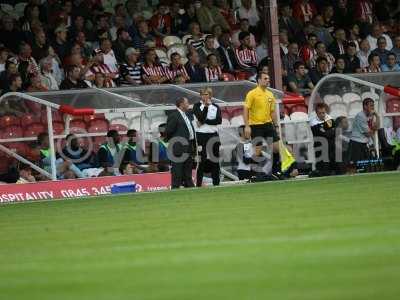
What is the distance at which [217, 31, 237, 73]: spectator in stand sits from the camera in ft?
94.5

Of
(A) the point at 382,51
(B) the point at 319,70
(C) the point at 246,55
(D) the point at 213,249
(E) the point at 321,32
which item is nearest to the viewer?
(D) the point at 213,249

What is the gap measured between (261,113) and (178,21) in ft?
22.2

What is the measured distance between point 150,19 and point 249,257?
20069mm

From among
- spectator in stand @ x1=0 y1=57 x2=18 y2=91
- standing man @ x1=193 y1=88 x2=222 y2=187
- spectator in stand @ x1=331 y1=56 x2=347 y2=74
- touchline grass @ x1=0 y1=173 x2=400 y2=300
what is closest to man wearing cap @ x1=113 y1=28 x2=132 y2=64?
spectator in stand @ x1=0 y1=57 x2=18 y2=91

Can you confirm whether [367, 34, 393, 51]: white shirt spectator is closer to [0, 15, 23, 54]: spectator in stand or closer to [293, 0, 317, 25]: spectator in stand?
[293, 0, 317, 25]: spectator in stand

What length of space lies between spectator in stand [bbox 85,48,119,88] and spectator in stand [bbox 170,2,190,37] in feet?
9.71

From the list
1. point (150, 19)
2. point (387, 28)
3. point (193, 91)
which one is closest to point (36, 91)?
point (193, 91)

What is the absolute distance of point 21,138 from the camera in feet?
76.4

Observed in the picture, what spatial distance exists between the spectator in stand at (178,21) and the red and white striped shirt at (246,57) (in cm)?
139

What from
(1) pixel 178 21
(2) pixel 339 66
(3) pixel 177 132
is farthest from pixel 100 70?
(2) pixel 339 66

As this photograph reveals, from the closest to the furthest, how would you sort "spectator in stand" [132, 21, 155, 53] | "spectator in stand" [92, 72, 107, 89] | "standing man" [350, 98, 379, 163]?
"standing man" [350, 98, 379, 163]
"spectator in stand" [92, 72, 107, 89]
"spectator in stand" [132, 21, 155, 53]

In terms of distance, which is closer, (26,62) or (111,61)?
(26,62)

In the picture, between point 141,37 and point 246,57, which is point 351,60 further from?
point 141,37

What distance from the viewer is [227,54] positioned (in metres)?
28.9
